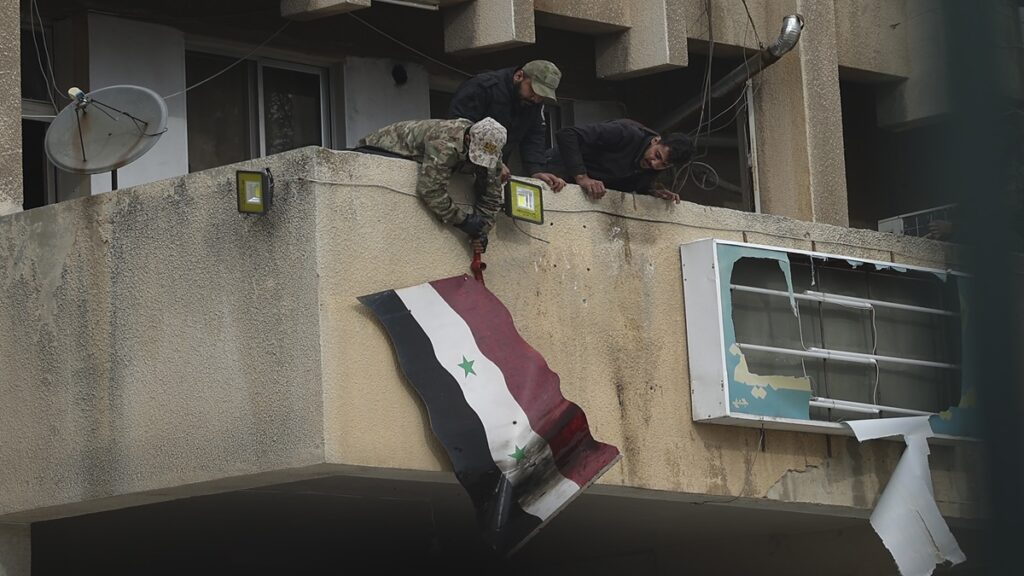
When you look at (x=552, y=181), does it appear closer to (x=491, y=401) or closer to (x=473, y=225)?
(x=473, y=225)

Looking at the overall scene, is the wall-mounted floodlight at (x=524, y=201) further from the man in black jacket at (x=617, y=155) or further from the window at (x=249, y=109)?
the window at (x=249, y=109)

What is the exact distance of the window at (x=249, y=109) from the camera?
41.9 ft

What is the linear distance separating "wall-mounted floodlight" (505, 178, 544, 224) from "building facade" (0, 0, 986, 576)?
135mm

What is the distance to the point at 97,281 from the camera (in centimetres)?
927

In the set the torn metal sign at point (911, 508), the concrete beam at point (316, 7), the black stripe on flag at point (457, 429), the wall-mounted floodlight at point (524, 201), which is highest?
the concrete beam at point (316, 7)

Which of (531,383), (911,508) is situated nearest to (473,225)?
(531,383)

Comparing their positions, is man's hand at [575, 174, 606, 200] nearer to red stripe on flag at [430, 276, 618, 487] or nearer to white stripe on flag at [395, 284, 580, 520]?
red stripe on flag at [430, 276, 618, 487]

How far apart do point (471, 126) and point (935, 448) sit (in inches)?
176

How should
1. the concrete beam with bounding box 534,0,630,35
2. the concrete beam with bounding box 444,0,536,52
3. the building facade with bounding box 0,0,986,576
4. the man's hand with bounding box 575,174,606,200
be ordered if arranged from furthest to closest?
the concrete beam with bounding box 534,0,630,35, the concrete beam with bounding box 444,0,536,52, the man's hand with bounding box 575,174,606,200, the building facade with bounding box 0,0,986,576

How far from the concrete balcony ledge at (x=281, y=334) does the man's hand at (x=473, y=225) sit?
0.08 metres

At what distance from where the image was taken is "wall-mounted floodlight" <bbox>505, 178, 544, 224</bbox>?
30.8 ft

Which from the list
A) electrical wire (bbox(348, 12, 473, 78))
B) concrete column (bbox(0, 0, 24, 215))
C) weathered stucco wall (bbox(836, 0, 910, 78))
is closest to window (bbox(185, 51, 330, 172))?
electrical wire (bbox(348, 12, 473, 78))

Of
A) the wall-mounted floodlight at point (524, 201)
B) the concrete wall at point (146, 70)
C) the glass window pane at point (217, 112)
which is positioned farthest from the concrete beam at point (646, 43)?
the wall-mounted floodlight at point (524, 201)

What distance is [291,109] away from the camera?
526 inches
